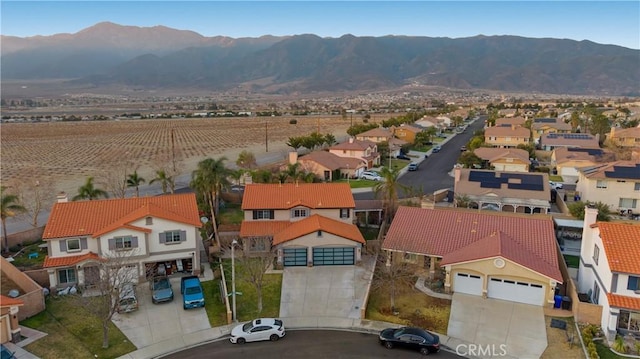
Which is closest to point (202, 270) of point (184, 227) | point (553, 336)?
point (184, 227)

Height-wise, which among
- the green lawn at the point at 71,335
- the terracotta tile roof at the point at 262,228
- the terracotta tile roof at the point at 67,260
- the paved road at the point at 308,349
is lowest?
the green lawn at the point at 71,335

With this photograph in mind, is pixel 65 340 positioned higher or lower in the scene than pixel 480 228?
lower

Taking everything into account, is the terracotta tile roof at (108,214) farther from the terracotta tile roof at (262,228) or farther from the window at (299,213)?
the window at (299,213)

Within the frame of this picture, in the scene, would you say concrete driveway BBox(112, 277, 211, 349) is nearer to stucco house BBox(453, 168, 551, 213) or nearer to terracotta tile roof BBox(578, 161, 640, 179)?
stucco house BBox(453, 168, 551, 213)

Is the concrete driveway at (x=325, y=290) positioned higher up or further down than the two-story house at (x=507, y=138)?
further down

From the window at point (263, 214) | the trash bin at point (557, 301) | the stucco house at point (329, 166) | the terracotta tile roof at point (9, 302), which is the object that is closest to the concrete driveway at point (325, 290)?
the window at point (263, 214)

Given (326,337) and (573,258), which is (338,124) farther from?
(326,337)
